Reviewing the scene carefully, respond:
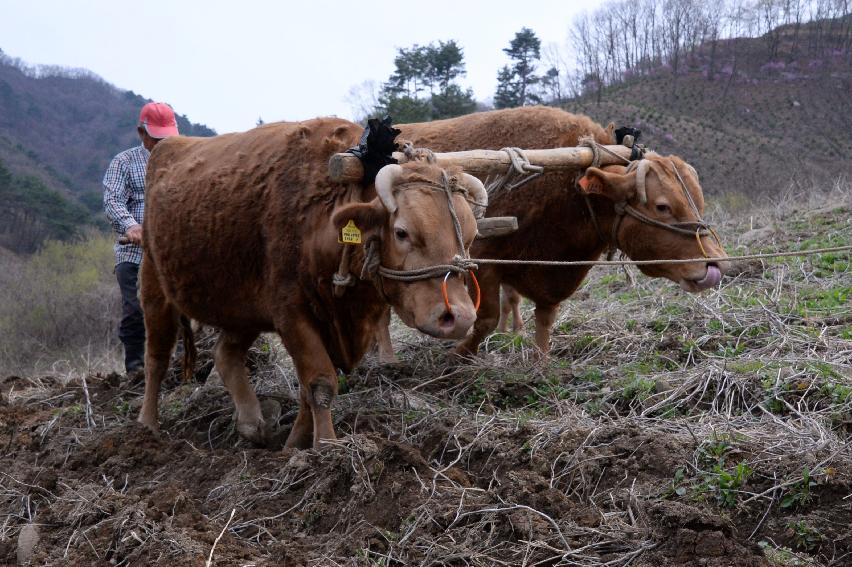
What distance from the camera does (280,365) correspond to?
7148 mm

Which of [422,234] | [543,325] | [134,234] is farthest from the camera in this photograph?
[543,325]

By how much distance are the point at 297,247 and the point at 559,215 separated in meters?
2.35

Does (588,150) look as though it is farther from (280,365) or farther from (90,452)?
(90,452)

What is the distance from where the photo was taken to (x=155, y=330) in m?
6.14

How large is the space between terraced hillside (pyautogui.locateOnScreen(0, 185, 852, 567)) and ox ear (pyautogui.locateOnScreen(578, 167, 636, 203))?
126 centimetres

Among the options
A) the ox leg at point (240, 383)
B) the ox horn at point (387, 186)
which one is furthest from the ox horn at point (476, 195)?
the ox leg at point (240, 383)

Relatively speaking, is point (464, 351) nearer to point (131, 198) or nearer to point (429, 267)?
point (429, 267)

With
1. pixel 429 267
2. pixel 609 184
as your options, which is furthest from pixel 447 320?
pixel 609 184

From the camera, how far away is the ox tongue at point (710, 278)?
213 inches

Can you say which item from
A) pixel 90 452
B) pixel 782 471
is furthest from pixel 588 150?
pixel 90 452

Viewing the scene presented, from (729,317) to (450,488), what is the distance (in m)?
3.83

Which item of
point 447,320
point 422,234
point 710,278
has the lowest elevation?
point 710,278

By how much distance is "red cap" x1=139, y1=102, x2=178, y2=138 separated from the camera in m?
7.20

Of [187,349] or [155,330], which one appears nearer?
[155,330]
